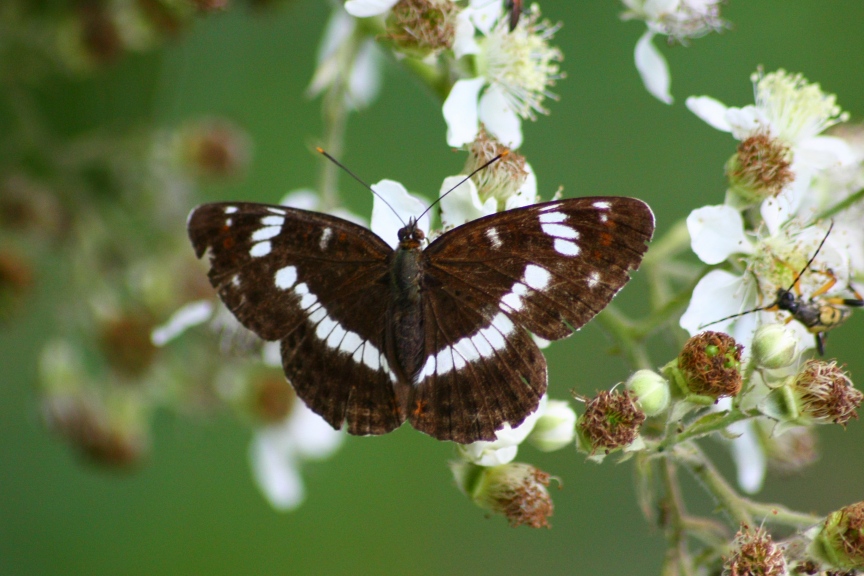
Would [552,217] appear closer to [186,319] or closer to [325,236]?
[325,236]

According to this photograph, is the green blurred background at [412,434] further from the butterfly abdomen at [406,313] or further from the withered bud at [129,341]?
the butterfly abdomen at [406,313]

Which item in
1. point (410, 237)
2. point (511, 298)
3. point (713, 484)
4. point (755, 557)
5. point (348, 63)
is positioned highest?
point (348, 63)

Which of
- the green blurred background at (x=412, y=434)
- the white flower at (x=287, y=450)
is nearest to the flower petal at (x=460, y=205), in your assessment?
the white flower at (x=287, y=450)

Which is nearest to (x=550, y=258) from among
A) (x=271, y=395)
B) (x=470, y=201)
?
(x=470, y=201)

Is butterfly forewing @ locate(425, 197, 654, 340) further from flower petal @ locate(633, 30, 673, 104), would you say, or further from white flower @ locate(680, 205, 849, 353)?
flower petal @ locate(633, 30, 673, 104)

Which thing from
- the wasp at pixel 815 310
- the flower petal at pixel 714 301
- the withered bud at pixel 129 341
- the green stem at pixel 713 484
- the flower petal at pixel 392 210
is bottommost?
the green stem at pixel 713 484

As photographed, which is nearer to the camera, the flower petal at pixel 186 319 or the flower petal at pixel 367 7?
the flower petal at pixel 367 7
